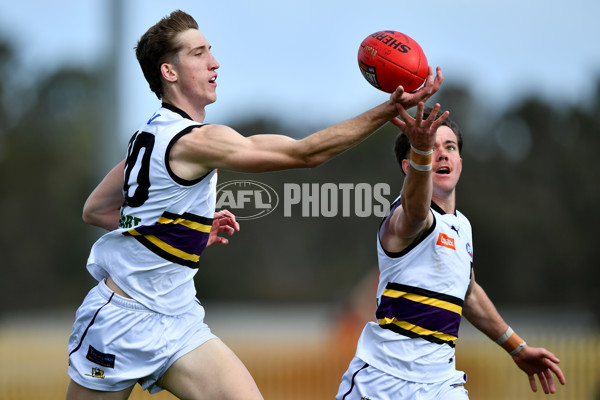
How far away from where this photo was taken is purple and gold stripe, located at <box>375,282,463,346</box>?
4660 mm

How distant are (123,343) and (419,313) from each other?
5.64ft

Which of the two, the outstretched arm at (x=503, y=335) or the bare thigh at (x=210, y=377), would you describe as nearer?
the bare thigh at (x=210, y=377)

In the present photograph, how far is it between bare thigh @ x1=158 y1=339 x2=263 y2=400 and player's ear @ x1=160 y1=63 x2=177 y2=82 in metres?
1.60

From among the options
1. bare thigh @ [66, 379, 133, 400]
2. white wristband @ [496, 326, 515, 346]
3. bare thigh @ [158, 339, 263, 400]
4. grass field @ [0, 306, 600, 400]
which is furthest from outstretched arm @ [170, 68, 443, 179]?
grass field @ [0, 306, 600, 400]

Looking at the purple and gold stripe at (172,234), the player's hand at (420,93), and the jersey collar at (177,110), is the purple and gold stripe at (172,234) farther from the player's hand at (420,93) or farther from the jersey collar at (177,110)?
the player's hand at (420,93)

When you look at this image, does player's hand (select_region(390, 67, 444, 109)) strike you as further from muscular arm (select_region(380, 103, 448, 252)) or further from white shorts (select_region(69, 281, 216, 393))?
white shorts (select_region(69, 281, 216, 393))

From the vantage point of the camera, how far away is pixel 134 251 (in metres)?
4.49

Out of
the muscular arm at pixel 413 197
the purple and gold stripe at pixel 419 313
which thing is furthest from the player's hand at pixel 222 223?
the purple and gold stripe at pixel 419 313

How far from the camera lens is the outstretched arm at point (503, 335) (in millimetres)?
5270

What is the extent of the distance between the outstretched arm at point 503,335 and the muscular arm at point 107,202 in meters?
2.40

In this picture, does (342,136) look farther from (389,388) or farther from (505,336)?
(505,336)

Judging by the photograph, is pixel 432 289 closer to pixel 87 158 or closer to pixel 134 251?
pixel 134 251

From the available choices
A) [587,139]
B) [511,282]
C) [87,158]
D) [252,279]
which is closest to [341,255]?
[252,279]

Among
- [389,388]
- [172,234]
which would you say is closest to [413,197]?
[389,388]
